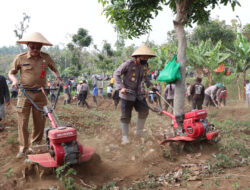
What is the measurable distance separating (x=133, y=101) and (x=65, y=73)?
24174mm

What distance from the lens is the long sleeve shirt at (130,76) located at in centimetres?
469

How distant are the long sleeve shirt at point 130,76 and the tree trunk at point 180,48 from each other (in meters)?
0.75

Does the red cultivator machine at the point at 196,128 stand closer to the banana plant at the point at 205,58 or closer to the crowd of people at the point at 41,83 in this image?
the crowd of people at the point at 41,83

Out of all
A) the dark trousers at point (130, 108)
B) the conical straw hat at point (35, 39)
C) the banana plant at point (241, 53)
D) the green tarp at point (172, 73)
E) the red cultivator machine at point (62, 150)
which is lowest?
the red cultivator machine at point (62, 150)

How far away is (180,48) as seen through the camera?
4656 millimetres

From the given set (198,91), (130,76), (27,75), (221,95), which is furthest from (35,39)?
(221,95)

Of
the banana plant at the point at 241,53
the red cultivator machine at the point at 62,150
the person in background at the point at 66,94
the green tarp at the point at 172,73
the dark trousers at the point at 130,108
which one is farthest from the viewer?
the person in background at the point at 66,94

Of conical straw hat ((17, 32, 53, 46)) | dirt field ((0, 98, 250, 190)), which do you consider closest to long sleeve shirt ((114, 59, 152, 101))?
dirt field ((0, 98, 250, 190))

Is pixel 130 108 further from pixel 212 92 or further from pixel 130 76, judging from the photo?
pixel 212 92

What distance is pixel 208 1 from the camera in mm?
4816

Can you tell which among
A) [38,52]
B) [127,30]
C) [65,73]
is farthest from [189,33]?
[38,52]

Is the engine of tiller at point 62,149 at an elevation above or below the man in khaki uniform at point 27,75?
below

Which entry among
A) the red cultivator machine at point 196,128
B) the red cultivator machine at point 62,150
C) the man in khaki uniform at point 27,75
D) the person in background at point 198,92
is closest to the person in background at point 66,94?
the person in background at point 198,92

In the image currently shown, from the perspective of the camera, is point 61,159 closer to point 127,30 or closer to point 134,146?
point 134,146
